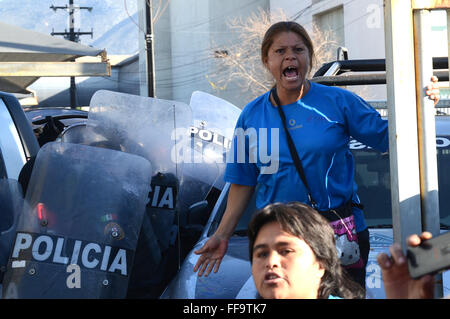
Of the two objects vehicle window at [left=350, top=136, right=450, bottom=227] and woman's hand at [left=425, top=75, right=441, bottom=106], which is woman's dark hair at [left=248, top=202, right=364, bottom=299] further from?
vehicle window at [left=350, top=136, right=450, bottom=227]

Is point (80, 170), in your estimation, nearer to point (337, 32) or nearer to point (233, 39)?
point (337, 32)

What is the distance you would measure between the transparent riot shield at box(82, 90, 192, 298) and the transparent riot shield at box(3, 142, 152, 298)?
0.94 ft

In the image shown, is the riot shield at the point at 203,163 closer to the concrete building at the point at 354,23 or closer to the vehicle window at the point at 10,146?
the vehicle window at the point at 10,146

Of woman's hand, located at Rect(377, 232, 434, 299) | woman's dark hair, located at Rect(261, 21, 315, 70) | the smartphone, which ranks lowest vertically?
woman's hand, located at Rect(377, 232, 434, 299)

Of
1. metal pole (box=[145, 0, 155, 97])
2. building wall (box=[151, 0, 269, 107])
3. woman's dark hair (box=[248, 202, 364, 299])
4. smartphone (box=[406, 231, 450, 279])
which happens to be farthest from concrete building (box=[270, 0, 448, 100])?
smartphone (box=[406, 231, 450, 279])

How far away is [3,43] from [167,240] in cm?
278

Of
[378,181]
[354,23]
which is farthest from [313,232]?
[354,23]

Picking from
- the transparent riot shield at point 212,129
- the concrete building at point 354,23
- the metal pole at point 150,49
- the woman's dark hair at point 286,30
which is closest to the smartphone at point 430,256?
the woman's dark hair at point 286,30

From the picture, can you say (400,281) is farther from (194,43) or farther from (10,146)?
(194,43)

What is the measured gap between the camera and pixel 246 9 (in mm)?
43000

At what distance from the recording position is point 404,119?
193 centimetres

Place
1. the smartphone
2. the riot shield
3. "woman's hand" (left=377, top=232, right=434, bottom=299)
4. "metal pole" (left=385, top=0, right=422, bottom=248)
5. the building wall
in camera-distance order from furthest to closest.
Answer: the building wall, the riot shield, "metal pole" (left=385, top=0, right=422, bottom=248), "woman's hand" (left=377, top=232, right=434, bottom=299), the smartphone

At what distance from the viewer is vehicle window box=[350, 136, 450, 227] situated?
3802 millimetres
